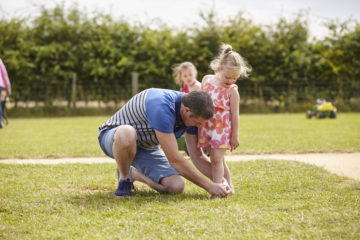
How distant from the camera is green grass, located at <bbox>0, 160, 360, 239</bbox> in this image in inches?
99.4

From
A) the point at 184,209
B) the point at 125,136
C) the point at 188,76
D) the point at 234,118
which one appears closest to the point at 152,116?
the point at 125,136

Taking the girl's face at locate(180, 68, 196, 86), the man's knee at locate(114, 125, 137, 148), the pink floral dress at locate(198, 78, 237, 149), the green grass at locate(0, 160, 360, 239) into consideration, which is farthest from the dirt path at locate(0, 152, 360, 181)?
the man's knee at locate(114, 125, 137, 148)

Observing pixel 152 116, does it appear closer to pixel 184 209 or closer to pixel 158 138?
pixel 158 138

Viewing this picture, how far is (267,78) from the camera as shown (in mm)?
18109

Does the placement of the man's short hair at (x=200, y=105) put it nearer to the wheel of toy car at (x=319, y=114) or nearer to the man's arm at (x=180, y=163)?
the man's arm at (x=180, y=163)

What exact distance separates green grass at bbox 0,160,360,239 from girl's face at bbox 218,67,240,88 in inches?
37.9

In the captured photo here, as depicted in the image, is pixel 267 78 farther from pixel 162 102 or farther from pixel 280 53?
pixel 162 102

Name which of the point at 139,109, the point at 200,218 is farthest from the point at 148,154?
the point at 200,218

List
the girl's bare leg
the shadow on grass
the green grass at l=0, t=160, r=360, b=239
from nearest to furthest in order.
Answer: the green grass at l=0, t=160, r=360, b=239, the shadow on grass, the girl's bare leg

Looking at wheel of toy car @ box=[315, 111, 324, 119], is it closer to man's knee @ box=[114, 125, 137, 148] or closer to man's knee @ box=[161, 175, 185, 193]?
man's knee @ box=[161, 175, 185, 193]

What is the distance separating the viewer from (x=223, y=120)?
3625mm

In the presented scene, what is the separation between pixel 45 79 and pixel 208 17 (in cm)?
758

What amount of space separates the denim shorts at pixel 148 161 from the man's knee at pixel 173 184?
41 mm

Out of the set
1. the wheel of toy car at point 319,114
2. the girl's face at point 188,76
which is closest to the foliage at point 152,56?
the wheel of toy car at point 319,114
